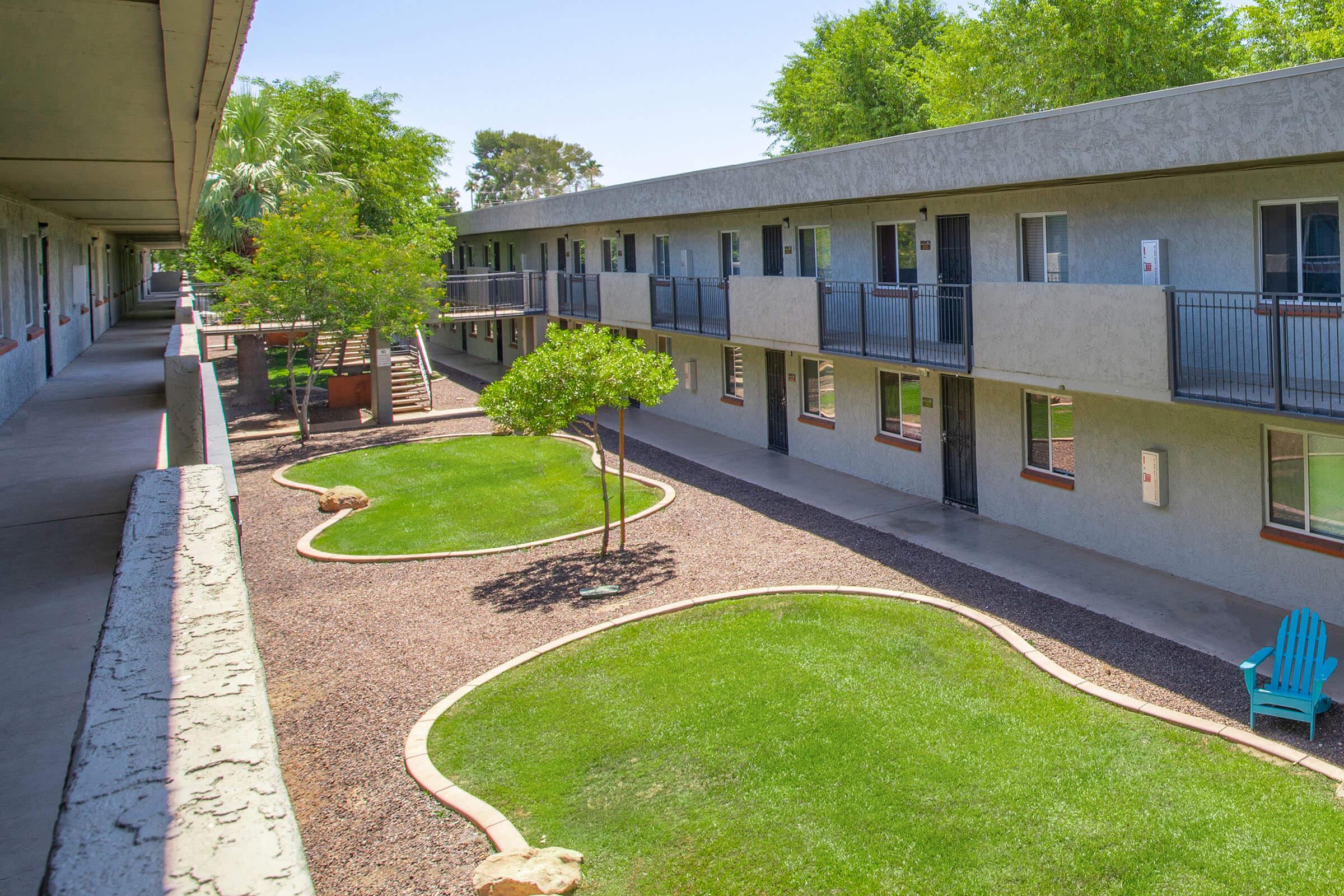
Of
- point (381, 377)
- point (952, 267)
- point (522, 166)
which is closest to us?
point (952, 267)

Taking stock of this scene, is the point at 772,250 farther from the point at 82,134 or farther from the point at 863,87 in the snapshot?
the point at 863,87

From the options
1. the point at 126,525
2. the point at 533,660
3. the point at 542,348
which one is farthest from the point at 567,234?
the point at 126,525

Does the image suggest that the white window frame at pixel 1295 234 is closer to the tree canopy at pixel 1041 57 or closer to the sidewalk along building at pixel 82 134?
the sidewalk along building at pixel 82 134

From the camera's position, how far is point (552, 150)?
110250 millimetres

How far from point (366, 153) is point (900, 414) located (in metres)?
30.2

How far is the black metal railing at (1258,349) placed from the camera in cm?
1190

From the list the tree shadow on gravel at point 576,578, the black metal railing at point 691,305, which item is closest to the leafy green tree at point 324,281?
the black metal railing at point 691,305

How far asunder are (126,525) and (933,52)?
162 feet

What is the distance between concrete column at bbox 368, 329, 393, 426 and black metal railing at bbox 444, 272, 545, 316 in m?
A: 5.89

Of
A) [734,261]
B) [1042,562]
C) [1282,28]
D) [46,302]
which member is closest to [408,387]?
[734,261]

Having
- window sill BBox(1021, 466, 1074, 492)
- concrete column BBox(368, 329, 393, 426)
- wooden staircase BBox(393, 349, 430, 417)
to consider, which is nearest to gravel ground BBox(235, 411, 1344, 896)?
window sill BBox(1021, 466, 1074, 492)

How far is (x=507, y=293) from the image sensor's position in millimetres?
36625

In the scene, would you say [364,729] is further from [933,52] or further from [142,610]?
[933,52]

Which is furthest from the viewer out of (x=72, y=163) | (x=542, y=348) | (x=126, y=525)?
(x=542, y=348)
